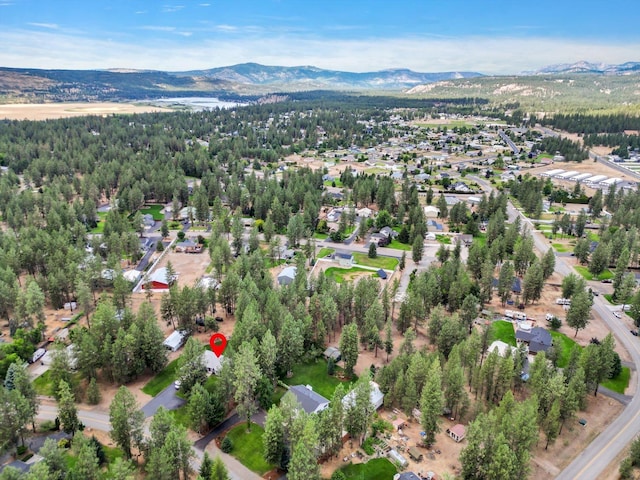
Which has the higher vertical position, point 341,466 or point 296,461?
point 296,461

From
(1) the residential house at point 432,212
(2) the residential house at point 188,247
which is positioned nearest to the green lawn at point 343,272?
(2) the residential house at point 188,247

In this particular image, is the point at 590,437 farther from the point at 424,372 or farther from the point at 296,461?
the point at 296,461

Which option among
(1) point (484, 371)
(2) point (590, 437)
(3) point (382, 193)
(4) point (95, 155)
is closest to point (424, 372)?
(1) point (484, 371)

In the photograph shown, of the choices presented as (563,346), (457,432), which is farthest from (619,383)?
(457,432)

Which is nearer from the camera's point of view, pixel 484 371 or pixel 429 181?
pixel 484 371

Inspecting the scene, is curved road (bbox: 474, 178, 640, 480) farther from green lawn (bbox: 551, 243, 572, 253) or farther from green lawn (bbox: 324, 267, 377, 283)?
green lawn (bbox: 324, 267, 377, 283)

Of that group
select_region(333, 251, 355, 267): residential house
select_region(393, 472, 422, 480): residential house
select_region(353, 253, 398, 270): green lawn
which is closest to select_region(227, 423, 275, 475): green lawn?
select_region(393, 472, 422, 480): residential house

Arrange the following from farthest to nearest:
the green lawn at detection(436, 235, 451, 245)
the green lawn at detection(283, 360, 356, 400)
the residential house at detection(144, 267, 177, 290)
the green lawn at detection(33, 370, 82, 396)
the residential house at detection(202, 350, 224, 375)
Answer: the green lawn at detection(436, 235, 451, 245) → the residential house at detection(144, 267, 177, 290) → the residential house at detection(202, 350, 224, 375) → the green lawn at detection(283, 360, 356, 400) → the green lawn at detection(33, 370, 82, 396)
